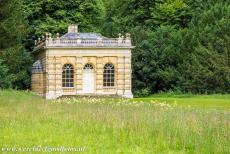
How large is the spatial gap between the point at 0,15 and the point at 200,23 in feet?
55.4

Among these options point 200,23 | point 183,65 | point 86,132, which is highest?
point 200,23

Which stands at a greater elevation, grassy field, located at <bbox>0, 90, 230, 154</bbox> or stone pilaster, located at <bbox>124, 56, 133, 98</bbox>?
stone pilaster, located at <bbox>124, 56, 133, 98</bbox>

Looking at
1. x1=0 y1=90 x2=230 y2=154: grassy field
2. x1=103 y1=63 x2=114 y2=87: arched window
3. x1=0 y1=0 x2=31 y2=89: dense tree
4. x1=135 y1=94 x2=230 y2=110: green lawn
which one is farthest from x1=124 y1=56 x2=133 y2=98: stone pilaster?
x1=0 y1=90 x2=230 y2=154: grassy field

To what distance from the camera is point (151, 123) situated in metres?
15.4

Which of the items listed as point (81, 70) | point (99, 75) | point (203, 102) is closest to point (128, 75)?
point (99, 75)

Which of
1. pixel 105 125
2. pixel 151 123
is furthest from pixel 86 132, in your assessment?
pixel 151 123

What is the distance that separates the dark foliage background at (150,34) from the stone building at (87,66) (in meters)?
3.12

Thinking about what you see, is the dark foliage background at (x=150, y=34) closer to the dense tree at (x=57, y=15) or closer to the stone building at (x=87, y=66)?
the dense tree at (x=57, y=15)

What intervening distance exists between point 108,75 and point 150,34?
22.9ft

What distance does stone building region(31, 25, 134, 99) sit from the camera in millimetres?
46062

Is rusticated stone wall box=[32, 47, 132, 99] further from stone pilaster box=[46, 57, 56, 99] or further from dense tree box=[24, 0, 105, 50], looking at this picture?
dense tree box=[24, 0, 105, 50]

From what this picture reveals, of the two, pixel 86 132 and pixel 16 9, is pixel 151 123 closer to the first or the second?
pixel 86 132

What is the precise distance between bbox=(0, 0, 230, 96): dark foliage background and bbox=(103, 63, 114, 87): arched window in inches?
152

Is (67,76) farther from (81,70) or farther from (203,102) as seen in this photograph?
(203,102)
